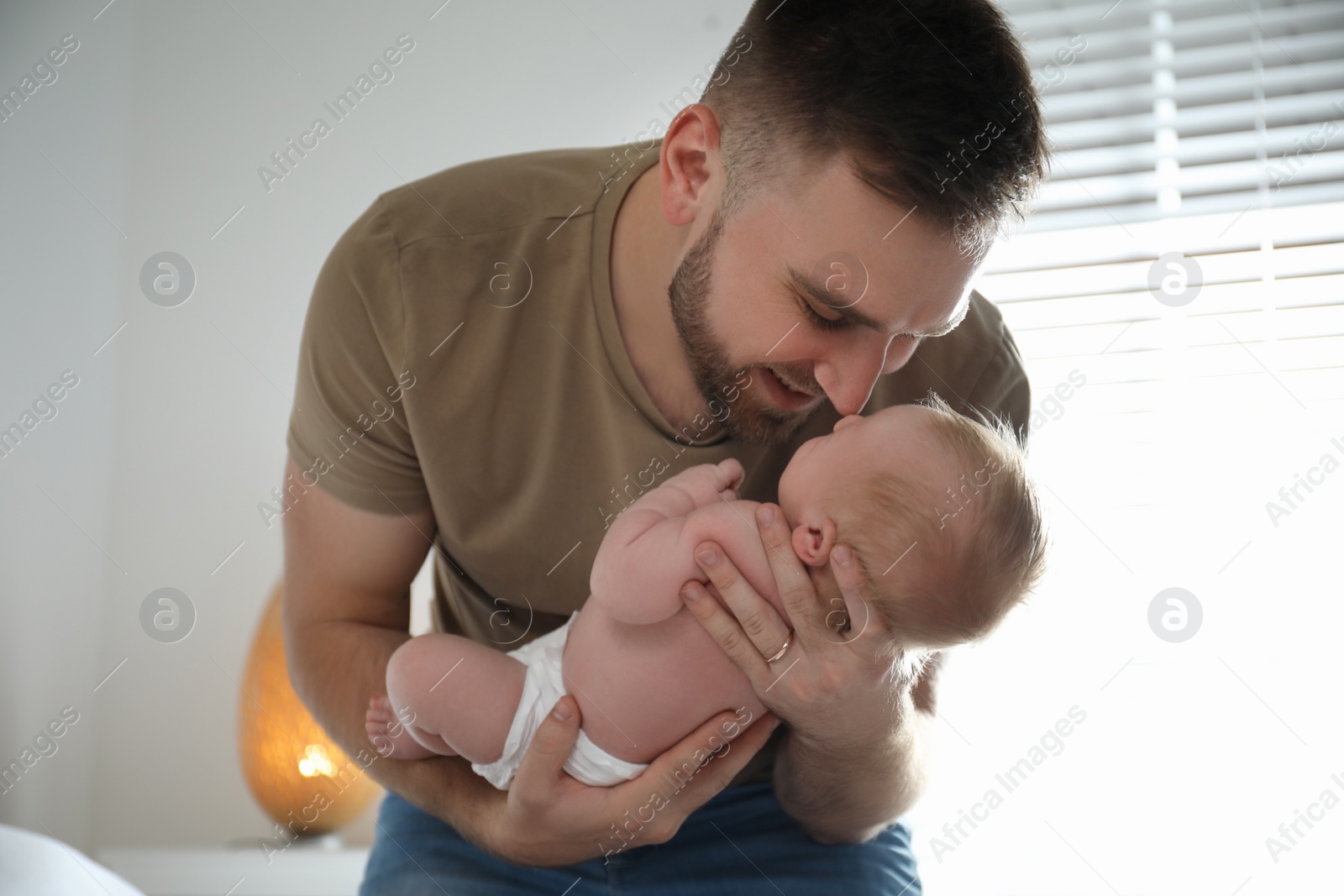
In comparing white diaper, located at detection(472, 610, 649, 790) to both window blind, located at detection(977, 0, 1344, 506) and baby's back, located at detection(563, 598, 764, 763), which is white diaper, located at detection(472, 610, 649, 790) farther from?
window blind, located at detection(977, 0, 1344, 506)

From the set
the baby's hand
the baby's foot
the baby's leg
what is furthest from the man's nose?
the baby's foot

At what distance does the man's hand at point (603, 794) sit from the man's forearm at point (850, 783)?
74 mm

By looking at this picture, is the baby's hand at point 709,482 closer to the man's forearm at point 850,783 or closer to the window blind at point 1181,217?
the man's forearm at point 850,783

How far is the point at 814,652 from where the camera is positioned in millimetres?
919

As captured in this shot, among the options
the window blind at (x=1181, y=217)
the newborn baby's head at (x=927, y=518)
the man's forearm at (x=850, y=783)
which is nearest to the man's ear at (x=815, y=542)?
the newborn baby's head at (x=927, y=518)

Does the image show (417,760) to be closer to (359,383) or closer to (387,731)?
(387,731)


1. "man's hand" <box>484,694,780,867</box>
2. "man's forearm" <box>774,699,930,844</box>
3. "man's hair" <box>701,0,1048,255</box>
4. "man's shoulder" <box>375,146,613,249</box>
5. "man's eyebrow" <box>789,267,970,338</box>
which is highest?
"man's shoulder" <box>375,146,613,249</box>

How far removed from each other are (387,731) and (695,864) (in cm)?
40

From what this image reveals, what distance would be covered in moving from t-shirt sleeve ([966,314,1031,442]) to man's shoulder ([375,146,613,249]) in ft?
1.88

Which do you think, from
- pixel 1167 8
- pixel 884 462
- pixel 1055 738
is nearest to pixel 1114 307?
pixel 1167 8

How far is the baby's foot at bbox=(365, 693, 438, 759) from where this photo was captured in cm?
103

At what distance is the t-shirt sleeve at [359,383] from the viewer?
111cm

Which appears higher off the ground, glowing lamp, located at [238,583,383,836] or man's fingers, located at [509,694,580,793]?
man's fingers, located at [509,694,580,793]

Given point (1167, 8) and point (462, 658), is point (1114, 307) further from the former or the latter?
point (462, 658)
